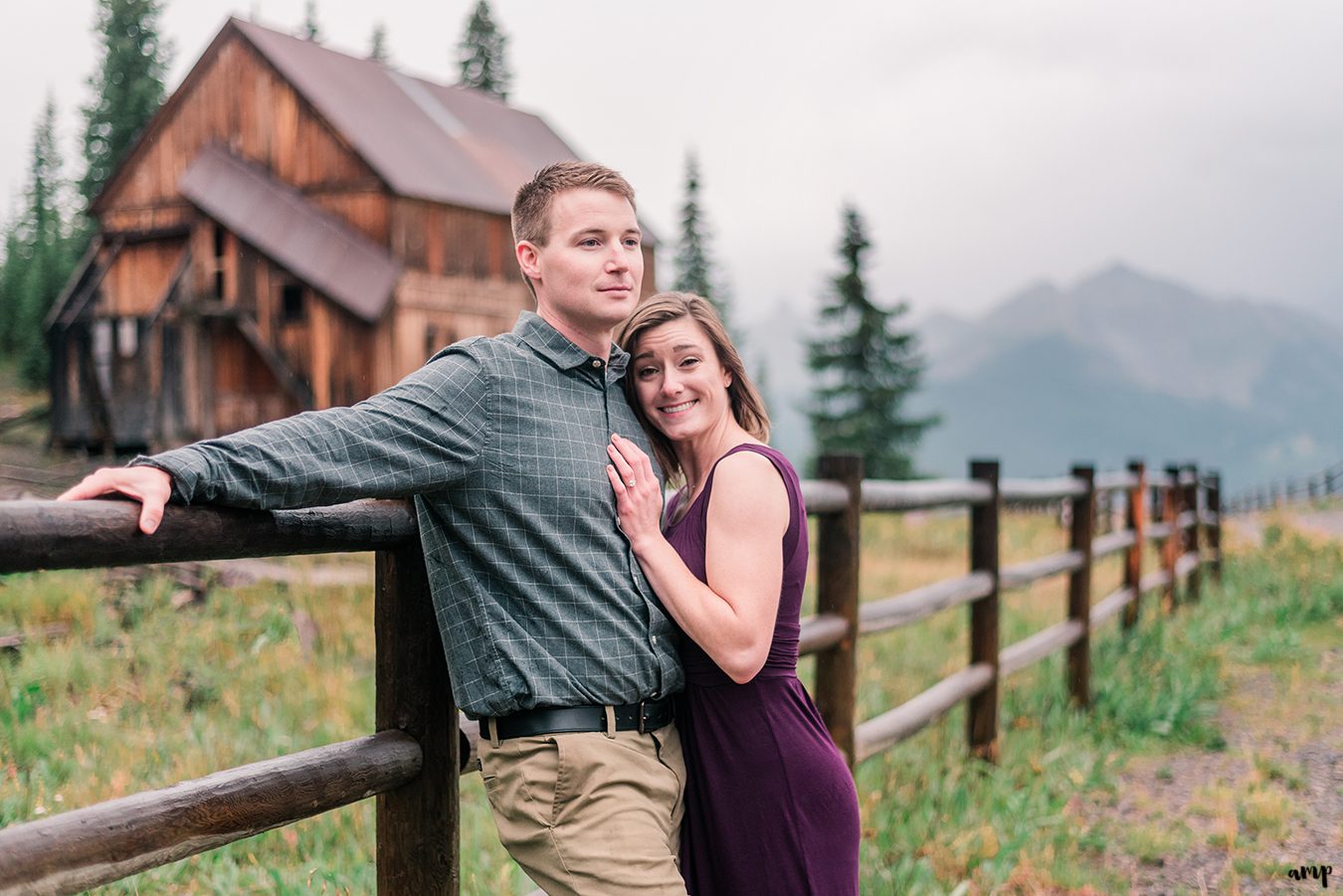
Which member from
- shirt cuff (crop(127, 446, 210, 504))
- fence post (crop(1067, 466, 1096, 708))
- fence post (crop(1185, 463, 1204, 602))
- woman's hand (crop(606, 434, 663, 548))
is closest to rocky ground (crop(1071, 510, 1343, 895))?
fence post (crop(1067, 466, 1096, 708))

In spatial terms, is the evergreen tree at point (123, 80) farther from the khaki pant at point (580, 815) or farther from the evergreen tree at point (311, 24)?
the khaki pant at point (580, 815)

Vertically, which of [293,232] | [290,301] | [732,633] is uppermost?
[293,232]

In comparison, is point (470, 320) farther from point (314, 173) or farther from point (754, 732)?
point (754, 732)

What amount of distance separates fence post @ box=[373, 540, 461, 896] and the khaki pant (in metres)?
0.14

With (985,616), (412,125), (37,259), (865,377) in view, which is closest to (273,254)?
(412,125)

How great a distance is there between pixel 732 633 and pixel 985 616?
11.4ft

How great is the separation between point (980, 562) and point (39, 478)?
1540 cm

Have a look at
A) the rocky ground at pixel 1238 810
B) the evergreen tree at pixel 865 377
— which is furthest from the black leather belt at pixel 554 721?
the evergreen tree at pixel 865 377

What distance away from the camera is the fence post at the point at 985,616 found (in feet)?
17.3

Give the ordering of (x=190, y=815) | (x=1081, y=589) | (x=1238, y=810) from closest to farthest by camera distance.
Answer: (x=190, y=815)
(x=1238, y=810)
(x=1081, y=589)

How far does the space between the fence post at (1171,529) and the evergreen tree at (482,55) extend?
3100 centimetres

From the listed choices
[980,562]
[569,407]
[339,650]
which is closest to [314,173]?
[339,650]

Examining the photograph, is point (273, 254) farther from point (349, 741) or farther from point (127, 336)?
point (349, 741)

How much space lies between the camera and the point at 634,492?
2199 millimetres
